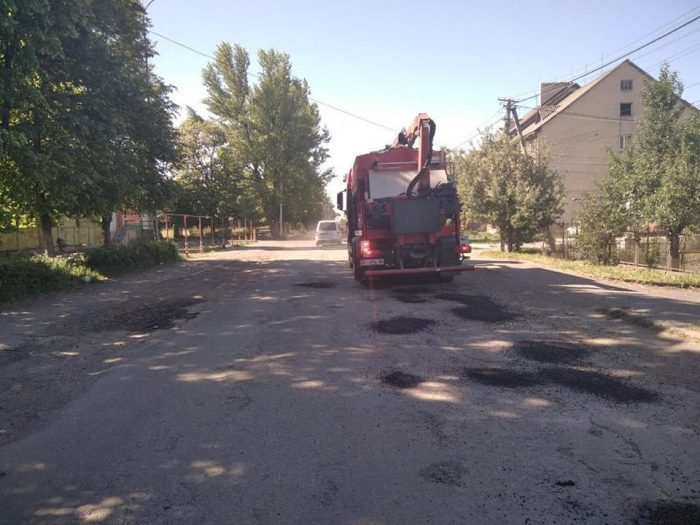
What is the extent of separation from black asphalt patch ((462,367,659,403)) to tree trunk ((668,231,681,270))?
12.6 metres

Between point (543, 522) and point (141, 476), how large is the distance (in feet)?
8.79

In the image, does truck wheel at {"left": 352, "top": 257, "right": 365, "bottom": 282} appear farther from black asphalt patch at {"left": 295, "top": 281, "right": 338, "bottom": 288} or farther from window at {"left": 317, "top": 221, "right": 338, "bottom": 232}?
window at {"left": 317, "top": 221, "right": 338, "bottom": 232}

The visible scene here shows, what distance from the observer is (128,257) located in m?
16.7

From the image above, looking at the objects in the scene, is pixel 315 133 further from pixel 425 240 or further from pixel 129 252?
pixel 425 240

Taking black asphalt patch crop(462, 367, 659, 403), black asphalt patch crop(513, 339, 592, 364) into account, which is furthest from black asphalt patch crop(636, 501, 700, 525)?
black asphalt patch crop(513, 339, 592, 364)

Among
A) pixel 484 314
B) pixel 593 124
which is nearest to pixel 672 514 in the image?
pixel 484 314

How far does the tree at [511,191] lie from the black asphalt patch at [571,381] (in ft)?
58.4

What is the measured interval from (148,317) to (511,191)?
1826 cm

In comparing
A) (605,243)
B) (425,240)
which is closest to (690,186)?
(605,243)

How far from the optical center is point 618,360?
6023 millimetres

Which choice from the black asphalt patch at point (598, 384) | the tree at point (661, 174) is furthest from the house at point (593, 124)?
the black asphalt patch at point (598, 384)

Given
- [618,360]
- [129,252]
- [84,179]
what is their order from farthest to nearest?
[129,252] < [84,179] < [618,360]

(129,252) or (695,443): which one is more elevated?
(129,252)

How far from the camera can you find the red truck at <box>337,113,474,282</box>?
1134 cm
